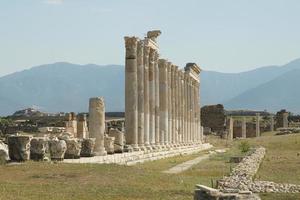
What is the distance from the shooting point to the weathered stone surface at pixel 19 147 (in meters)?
24.0

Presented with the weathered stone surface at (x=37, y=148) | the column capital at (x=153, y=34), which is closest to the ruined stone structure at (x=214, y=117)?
the column capital at (x=153, y=34)

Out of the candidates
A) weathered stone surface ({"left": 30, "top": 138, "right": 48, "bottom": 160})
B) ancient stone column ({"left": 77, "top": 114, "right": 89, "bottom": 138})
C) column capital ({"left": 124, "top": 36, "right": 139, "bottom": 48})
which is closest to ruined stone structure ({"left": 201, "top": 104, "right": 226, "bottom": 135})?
ancient stone column ({"left": 77, "top": 114, "right": 89, "bottom": 138})

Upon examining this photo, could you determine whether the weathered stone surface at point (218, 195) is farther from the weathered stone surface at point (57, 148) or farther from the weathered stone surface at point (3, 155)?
the weathered stone surface at point (57, 148)

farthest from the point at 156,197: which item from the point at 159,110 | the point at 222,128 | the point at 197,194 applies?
the point at 222,128

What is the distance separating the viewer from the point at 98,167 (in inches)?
957

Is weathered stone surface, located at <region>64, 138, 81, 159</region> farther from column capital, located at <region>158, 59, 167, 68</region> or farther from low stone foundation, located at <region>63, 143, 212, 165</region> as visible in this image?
column capital, located at <region>158, 59, 167, 68</region>

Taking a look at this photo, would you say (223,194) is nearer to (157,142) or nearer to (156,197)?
(156,197)

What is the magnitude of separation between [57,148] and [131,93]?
1478 centimetres

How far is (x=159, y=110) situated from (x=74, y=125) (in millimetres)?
6686

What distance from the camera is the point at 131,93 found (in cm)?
4019

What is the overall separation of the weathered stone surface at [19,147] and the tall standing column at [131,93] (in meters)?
15.9

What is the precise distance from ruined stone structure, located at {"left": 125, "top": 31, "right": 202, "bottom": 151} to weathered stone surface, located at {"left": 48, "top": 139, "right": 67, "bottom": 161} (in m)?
13.4

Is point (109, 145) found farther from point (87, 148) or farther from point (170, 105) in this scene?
point (170, 105)

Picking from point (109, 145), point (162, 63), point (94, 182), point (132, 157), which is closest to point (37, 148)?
point (94, 182)
